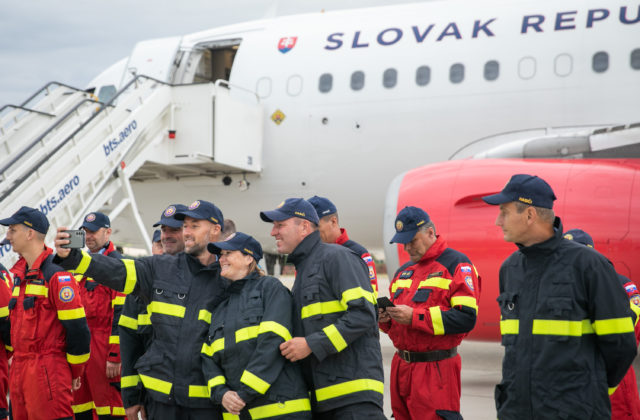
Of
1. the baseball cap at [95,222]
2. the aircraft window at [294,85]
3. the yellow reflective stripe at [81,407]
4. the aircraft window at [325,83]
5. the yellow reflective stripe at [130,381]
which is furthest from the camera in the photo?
the aircraft window at [294,85]

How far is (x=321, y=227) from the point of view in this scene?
217 inches

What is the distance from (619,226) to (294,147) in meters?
5.01

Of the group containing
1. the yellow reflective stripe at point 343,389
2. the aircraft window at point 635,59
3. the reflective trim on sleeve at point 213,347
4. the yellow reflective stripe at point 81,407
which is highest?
the aircraft window at point 635,59

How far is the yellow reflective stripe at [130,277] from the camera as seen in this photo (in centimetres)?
411

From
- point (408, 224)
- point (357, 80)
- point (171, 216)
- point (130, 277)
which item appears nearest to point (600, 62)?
point (357, 80)

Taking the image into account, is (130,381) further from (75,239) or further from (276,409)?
(276,409)

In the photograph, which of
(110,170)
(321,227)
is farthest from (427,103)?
(321,227)

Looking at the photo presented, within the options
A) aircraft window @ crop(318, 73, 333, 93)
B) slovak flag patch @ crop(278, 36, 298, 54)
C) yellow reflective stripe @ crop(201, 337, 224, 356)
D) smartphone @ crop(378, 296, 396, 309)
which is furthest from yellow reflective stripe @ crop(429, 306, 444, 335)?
slovak flag patch @ crop(278, 36, 298, 54)

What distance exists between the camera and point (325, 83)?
10617 millimetres

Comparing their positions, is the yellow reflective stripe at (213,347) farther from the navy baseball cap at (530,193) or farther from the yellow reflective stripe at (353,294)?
the navy baseball cap at (530,193)

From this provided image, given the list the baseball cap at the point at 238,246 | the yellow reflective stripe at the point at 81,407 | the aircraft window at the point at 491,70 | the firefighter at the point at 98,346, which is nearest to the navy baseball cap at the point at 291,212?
the baseball cap at the point at 238,246

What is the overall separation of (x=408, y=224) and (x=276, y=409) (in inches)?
71.3

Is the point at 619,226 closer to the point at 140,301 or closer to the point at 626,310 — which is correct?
the point at 626,310

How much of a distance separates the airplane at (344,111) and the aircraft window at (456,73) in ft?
0.06
